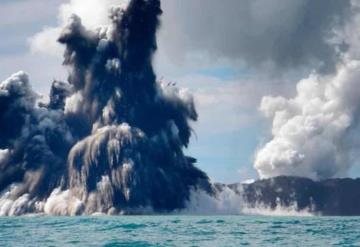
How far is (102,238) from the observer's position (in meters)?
87.5

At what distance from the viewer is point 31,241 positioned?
82.3 m

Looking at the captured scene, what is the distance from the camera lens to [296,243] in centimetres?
8194

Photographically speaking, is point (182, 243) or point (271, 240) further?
point (271, 240)

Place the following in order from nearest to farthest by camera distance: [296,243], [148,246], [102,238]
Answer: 1. [148,246]
2. [296,243]
3. [102,238]

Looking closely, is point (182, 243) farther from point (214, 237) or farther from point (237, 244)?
point (214, 237)

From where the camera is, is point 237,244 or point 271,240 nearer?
point 237,244

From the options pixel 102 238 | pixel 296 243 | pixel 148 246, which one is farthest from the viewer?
pixel 102 238

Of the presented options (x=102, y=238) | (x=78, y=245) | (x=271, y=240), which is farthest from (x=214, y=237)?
(x=78, y=245)

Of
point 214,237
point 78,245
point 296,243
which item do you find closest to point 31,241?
point 78,245

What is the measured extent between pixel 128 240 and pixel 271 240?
1896cm

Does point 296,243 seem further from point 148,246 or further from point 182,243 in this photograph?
point 148,246

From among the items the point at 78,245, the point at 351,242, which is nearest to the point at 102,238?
the point at 78,245

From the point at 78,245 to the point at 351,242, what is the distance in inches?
1341

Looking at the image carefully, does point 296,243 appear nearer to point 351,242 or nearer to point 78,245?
point 351,242
